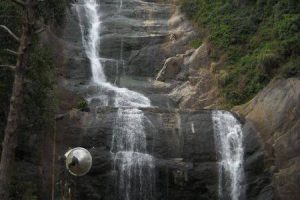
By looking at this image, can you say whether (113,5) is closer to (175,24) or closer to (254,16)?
(175,24)

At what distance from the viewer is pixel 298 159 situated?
21.0 m

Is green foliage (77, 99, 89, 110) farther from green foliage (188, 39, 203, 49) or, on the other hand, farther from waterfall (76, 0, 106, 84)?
green foliage (188, 39, 203, 49)

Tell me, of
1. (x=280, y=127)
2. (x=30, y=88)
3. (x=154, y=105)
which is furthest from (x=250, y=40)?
(x=30, y=88)

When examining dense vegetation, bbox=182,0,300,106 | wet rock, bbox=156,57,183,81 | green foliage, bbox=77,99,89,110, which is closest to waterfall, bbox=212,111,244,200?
dense vegetation, bbox=182,0,300,106

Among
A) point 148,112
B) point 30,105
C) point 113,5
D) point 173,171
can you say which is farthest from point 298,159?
point 113,5

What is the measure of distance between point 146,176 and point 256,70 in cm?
851

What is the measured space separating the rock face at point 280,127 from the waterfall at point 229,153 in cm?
77

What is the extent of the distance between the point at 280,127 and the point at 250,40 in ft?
26.1

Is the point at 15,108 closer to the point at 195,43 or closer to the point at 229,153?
the point at 229,153

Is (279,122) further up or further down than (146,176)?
further up

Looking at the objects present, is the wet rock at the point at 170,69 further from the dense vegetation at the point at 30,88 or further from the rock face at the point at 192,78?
the dense vegetation at the point at 30,88

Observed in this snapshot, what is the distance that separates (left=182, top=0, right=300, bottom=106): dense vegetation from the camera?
25.4m

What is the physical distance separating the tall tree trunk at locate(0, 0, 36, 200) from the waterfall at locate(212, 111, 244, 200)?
10.5 m

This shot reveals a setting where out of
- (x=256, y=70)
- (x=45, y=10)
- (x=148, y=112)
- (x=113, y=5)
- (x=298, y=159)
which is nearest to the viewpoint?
(x=45, y=10)
